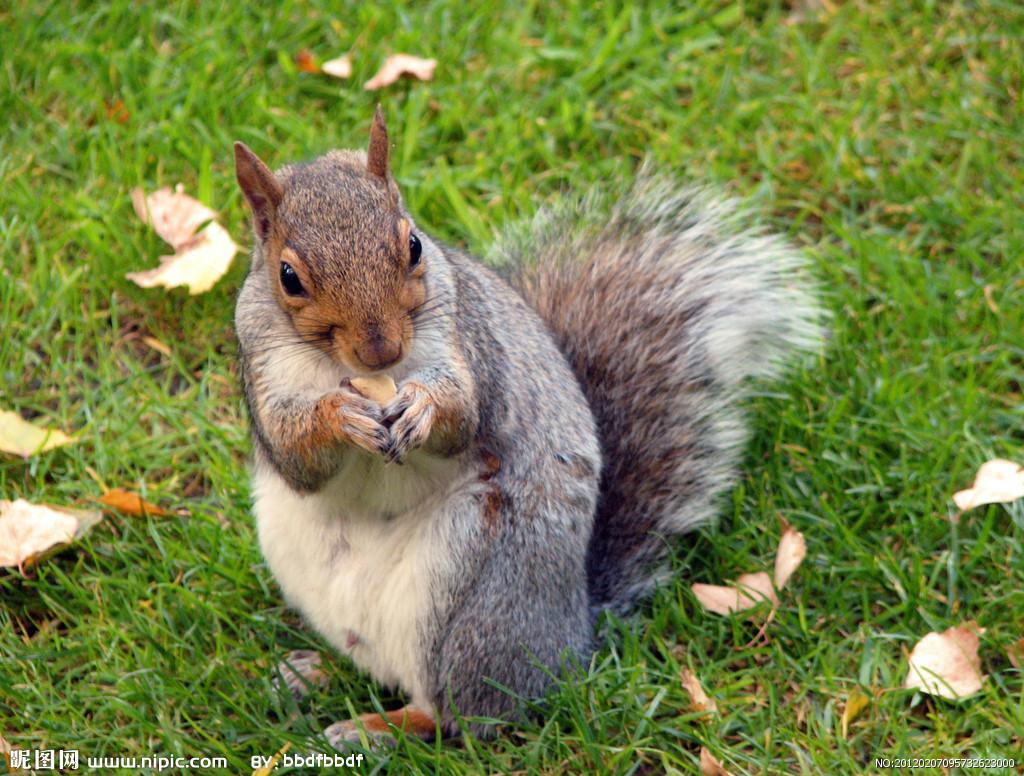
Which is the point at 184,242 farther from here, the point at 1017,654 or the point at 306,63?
the point at 1017,654

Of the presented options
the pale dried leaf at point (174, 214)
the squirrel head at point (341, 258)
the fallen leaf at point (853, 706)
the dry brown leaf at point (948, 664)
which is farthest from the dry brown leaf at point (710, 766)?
the pale dried leaf at point (174, 214)

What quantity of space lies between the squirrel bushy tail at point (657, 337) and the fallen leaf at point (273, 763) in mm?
507

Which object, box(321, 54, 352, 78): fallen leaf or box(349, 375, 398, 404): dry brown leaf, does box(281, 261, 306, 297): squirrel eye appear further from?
box(321, 54, 352, 78): fallen leaf

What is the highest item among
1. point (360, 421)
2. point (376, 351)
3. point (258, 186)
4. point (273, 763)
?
point (258, 186)

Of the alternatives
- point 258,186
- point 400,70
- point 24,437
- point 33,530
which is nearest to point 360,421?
point 258,186

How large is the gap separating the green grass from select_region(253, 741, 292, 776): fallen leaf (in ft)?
0.04

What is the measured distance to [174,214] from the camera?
259 centimetres

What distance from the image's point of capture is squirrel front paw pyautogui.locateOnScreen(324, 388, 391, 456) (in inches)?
66.0

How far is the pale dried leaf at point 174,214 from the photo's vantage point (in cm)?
256

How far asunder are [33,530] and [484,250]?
0.97 metres

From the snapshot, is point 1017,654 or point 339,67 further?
point 339,67

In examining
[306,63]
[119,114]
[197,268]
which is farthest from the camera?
[306,63]

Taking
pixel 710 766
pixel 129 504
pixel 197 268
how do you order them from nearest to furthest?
pixel 710 766, pixel 129 504, pixel 197 268

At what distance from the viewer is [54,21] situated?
2.93 m
